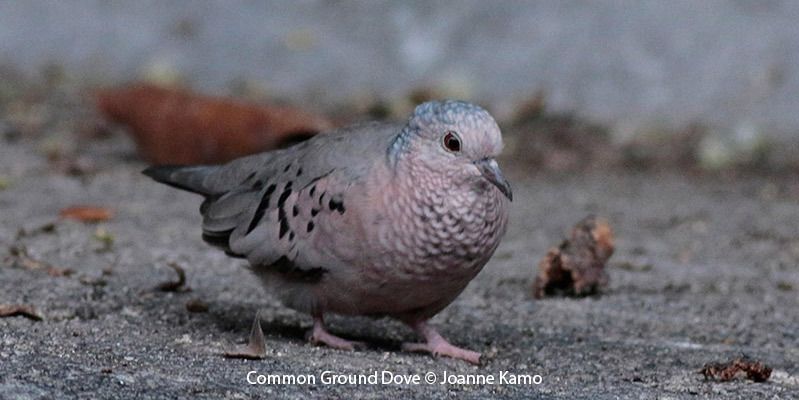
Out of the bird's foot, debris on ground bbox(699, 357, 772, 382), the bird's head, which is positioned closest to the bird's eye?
the bird's head

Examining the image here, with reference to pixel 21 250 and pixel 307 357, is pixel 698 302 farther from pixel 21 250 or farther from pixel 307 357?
pixel 21 250

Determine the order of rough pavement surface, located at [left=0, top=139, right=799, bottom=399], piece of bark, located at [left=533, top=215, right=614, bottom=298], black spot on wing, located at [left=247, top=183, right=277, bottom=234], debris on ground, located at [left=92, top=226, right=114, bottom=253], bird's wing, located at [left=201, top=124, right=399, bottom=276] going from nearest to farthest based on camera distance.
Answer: rough pavement surface, located at [left=0, top=139, right=799, bottom=399] → bird's wing, located at [left=201, top=124, right=399, bottom=276] → black spot on wing, located at [left=247, top=183, right=277, bottom=234] → piece of bark, located at [left=533, top=215, right=614, bottom=298] → debris on ground, located at [left=92, top=226, right=114, bottom=253]

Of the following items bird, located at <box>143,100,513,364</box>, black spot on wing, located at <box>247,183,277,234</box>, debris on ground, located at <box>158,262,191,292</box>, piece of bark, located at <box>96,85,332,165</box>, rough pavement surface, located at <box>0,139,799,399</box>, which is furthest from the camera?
piece of bark, located at <box>96,85,332,165</box>

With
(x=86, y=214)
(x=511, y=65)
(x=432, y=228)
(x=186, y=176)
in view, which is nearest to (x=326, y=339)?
(x=432, y=228)

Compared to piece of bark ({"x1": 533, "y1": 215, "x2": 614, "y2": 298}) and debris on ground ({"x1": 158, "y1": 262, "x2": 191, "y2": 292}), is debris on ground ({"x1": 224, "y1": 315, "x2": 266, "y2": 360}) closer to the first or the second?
debris on ground ({"x1": 158, "y1": 262, "x2": 191, "y2": 292})

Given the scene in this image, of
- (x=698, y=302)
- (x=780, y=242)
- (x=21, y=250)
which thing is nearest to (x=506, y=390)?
(x=698, y=302)

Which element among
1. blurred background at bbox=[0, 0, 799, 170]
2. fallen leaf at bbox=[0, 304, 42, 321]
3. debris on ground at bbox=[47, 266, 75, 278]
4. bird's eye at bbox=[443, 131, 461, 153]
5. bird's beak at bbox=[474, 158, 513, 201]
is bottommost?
fallen leaf at bbox=[0, 304, 42, 321]

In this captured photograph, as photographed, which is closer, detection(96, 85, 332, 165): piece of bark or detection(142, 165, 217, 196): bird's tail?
detection(142, 165, 217, 196): bird's tail

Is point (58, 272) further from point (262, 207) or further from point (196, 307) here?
point (262, 207)
